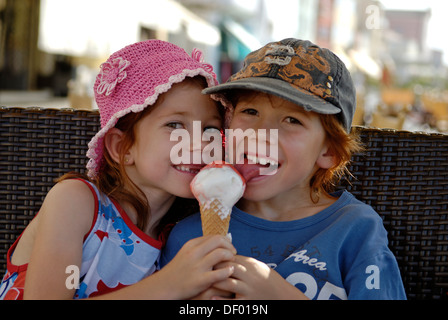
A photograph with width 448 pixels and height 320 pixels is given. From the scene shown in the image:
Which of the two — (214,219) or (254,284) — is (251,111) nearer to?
(214,219)

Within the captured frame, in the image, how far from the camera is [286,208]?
5.16ft

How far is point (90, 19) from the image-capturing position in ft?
29.2

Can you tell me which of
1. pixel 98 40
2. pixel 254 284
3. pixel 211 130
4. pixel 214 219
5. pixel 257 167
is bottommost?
pixel 254 284

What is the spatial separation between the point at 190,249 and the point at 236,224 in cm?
37

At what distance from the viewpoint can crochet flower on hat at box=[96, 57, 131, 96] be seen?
5.02 ft

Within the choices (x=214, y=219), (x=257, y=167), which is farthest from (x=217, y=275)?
(x=257, y=167)

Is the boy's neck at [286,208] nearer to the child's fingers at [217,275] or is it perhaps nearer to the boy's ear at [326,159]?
the boy's ear at [326,159]

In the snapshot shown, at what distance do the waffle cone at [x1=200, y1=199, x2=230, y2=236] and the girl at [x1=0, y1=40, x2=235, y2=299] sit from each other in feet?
0.76

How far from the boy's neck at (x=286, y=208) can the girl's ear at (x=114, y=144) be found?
0.46 meters

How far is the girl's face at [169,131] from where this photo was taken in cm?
150

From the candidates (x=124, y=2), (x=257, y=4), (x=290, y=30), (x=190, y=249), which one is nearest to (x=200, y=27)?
(x=124, y=2)

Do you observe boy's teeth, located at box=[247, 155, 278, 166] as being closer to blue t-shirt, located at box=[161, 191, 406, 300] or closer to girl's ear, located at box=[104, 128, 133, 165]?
blue t-shirt, located at box=[161, 191, 406, 300]

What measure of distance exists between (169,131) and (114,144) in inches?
9.6
